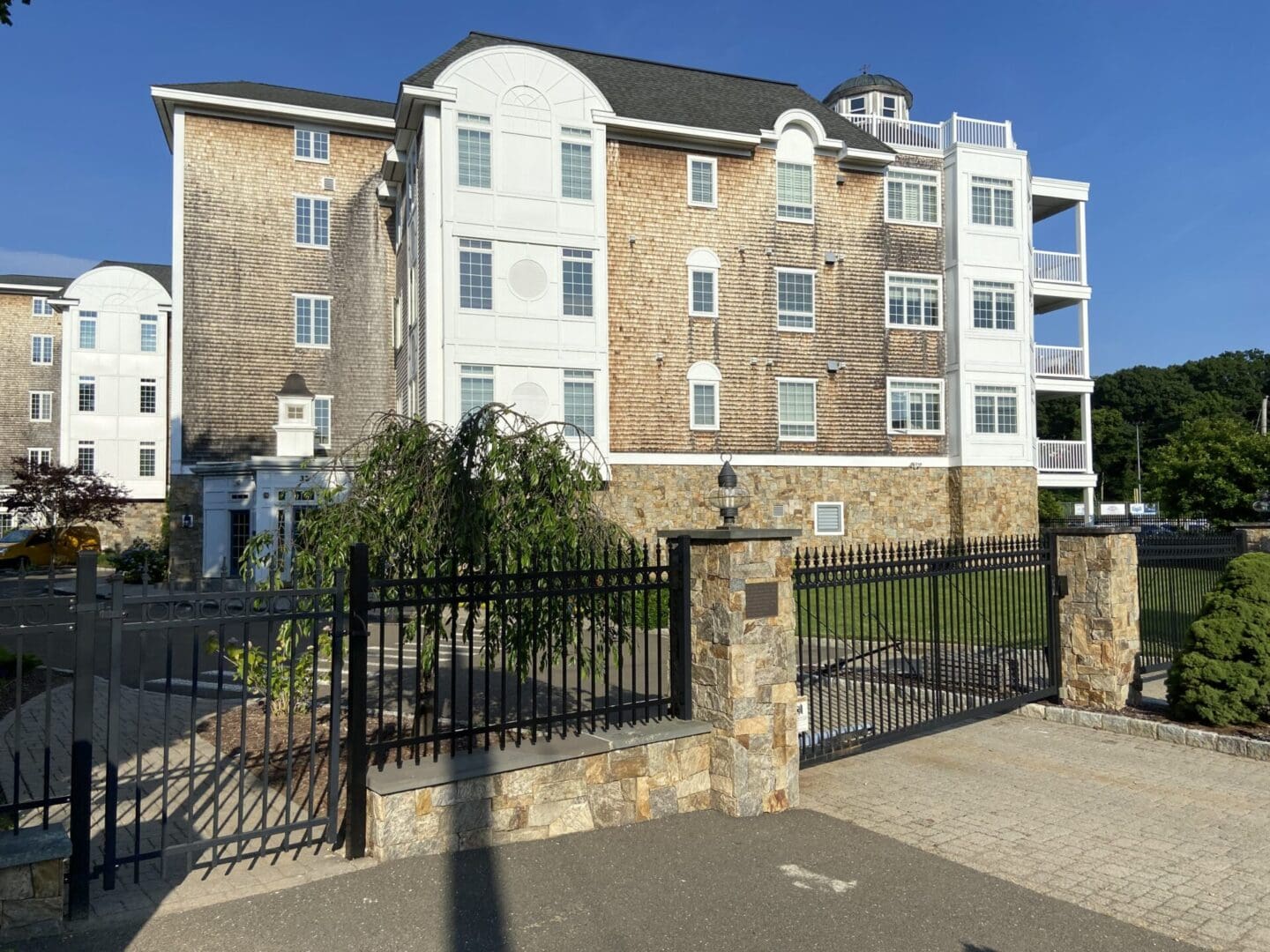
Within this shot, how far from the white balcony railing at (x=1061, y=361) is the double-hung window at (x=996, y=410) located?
10.2 feet

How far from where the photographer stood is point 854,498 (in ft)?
87.7

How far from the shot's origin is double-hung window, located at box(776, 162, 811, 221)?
26344mm

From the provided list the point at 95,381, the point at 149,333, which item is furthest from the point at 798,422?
the point at 95,381

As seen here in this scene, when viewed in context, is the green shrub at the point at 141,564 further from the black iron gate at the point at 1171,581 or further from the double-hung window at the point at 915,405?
the black iron gate at the point at 1171,581

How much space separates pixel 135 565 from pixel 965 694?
1099 inches

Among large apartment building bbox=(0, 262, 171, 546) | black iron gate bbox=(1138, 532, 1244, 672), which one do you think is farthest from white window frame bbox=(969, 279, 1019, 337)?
large apartment building bbox=(0, 262, 171, 546)

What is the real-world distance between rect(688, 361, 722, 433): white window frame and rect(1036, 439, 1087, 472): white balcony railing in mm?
12147

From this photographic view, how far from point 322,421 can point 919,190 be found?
19197 millimetres

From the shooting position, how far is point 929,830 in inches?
256

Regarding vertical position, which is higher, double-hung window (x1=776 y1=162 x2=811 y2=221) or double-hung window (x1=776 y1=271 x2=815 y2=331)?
double-hung window (x1=776 y1=162 x2=811 y2=221)

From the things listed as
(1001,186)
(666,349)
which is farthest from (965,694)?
(1001,186)

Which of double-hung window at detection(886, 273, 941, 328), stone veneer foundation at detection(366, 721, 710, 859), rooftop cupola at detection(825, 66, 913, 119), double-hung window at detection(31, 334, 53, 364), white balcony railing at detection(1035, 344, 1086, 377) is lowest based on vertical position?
stone veneer foundation at detection(366, 721, 710, 859)

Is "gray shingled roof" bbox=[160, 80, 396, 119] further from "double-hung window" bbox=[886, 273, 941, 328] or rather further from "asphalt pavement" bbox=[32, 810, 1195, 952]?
"asphalt pavement" bbox=[32, 810, 1195, 952]

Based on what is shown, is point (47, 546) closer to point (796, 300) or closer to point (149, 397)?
point (149, 397)
